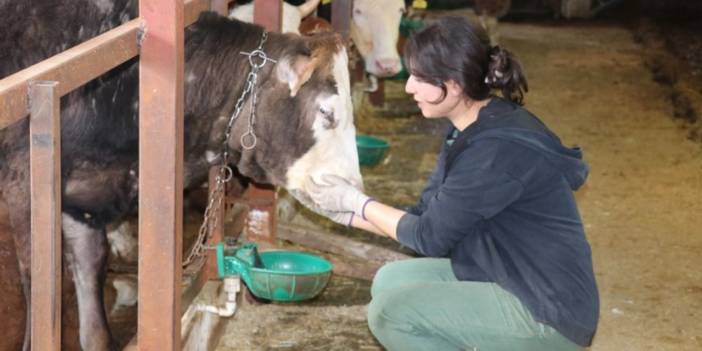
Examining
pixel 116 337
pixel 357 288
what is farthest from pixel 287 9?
pixel 116 337

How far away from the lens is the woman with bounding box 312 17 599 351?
3.53 m

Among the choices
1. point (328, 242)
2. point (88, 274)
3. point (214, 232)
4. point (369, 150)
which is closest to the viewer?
point (88, 274)

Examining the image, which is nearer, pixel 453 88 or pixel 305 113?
pixel 453 88

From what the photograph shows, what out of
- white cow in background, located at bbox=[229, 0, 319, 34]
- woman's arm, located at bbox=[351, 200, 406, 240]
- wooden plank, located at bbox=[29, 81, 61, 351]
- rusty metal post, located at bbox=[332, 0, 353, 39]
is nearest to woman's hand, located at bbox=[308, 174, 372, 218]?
woman's arm, located at bbox=[351, 200, 406, 240]

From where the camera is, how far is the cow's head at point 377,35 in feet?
32.6

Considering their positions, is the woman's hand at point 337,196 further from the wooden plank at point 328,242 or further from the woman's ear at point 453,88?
the wooden plank at point 328,242

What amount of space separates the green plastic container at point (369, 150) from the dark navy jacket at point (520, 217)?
456 cm

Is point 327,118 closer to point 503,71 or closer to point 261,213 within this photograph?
point 503,71

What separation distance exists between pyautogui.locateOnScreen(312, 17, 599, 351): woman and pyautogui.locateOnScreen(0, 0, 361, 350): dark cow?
81 centimetres

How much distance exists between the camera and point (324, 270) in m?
5.30

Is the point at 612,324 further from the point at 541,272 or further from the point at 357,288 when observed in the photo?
the point at 541,272

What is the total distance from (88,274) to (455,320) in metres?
1.66

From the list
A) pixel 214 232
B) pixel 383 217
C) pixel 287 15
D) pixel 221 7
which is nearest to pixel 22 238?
pixel 214 232

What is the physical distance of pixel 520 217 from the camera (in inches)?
141
